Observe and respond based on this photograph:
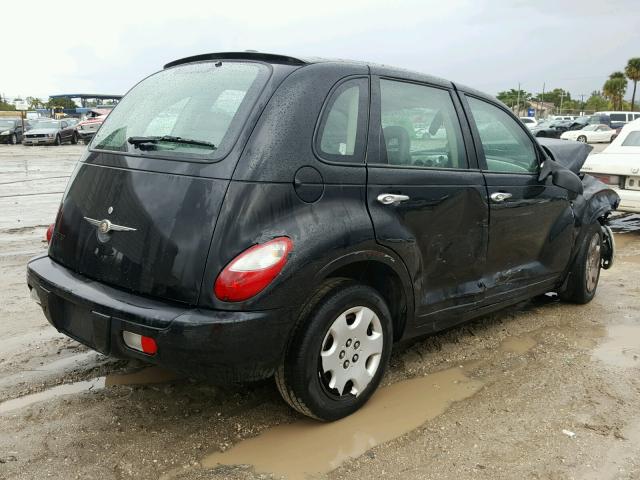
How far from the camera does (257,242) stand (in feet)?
8.47

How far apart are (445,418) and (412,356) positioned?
0.82m

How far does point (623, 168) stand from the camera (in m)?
7.98

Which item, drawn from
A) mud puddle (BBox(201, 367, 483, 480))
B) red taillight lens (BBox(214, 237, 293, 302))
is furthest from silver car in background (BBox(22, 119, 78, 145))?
red taillight lens (BBox(214, 237, 293, 302))

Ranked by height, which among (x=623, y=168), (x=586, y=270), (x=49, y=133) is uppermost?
(x=49, y=133)

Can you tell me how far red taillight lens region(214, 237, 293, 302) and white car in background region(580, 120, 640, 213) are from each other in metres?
6.84

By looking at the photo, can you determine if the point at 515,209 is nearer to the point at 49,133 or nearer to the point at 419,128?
the point at 419,128

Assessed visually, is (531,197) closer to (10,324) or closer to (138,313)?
(138,313)

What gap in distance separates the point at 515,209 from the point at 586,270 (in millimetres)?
1437

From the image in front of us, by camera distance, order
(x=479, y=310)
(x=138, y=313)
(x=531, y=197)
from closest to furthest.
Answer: (x=138, y=313) < (x=479, y=310) < (x=531, y=197)

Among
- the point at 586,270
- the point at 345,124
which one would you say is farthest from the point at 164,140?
the point at 586,270

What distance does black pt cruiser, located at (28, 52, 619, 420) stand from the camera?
8.45 feet

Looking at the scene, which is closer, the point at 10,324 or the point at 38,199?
the point at 10,324

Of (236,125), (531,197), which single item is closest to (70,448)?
(236,125)

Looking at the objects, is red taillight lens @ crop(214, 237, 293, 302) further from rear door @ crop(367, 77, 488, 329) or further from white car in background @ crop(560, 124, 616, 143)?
white car in background @ crop(560, 124, 616, 143)
